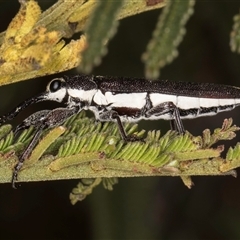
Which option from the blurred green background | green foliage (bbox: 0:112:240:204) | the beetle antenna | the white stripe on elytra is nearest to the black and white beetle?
the white stripe on elytra

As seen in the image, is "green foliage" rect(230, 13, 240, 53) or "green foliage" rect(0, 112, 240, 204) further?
"green foliage" rect(0, 112, 240, 204)

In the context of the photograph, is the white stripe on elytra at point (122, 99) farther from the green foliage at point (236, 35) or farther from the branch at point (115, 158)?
the green foliage at point (236, 35)

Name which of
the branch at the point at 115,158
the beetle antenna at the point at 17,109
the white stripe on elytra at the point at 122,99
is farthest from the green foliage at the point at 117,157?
the white stripe on elytra at the point at 122,99

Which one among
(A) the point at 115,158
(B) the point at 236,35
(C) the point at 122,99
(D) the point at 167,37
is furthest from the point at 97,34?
(C) the point at 122,99

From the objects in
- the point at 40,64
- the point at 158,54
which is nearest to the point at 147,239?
the point at 40,64

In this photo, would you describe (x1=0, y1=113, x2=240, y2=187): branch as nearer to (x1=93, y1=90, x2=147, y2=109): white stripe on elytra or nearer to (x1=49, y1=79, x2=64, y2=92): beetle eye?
(x1=49, y1=79, x2=64, y2=92): beetle eye

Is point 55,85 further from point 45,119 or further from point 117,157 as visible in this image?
point 117,157
